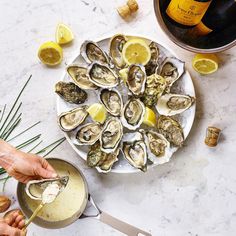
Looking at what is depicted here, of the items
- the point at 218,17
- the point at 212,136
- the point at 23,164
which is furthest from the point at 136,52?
the point at 23,164

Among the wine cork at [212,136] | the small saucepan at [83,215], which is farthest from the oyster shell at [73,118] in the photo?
the wine cork at [212,136]

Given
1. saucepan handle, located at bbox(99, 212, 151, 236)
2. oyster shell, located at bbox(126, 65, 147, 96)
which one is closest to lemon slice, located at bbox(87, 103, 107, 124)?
oyster shell, located at bbox(126, 65, 147, 96)

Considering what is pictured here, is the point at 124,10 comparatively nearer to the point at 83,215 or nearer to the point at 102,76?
the point at 102,76

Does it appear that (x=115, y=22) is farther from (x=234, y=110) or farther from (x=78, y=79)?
(x=234, y=110)

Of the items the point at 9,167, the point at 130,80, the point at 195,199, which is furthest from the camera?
the point at 195,199

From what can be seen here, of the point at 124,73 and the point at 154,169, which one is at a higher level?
the point at 124,73

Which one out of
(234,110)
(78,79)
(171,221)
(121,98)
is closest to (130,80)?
(121,98)
